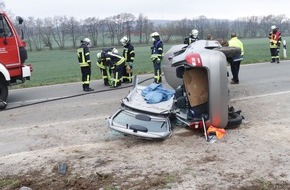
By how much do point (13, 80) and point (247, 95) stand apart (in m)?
6.03

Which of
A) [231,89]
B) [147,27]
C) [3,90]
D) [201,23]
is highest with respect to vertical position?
[201,23]

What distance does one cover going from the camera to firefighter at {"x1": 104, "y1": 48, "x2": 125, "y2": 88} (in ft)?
36.3

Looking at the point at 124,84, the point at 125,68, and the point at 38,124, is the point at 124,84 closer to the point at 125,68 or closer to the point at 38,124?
the point at 125,68

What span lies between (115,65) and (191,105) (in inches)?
225

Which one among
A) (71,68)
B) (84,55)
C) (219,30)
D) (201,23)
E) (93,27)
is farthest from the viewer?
(93,27)

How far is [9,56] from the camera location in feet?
30.2

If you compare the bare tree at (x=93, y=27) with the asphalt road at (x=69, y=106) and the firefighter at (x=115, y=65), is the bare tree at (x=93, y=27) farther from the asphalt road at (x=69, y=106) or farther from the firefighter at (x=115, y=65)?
the asphalt road at (x=69, y=106)

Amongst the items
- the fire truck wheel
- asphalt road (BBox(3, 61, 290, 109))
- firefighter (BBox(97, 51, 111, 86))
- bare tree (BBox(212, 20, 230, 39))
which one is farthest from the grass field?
bare tree (BBox(212, 20, 230, 39))

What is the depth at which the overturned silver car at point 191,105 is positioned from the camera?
528cm

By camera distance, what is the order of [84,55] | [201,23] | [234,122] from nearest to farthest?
[234,122], [84,55], [201,23]

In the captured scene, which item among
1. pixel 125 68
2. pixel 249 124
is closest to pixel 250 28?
pixel 125 68

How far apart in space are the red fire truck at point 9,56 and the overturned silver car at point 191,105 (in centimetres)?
412

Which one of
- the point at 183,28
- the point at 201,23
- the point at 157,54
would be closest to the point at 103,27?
the point at 183,28

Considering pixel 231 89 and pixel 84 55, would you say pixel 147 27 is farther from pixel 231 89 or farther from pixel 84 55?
pixel 231 89
